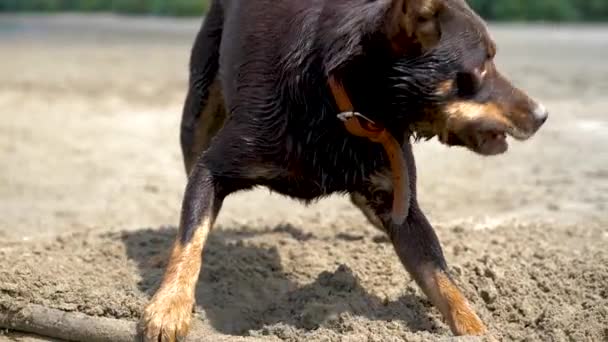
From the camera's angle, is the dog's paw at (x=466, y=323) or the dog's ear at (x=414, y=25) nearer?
the dog's ear at (x=414, y=25)

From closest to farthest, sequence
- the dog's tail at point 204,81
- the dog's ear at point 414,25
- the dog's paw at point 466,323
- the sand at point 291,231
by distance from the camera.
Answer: the dog's ear at point 414,25
the dog's paw at point 466,323
the sand at point 291,231
the dog's tail at point 204,81

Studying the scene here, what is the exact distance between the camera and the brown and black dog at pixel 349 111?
4246 mm

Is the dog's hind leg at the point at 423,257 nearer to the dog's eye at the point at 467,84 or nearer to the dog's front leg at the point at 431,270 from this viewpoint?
the dog's front leg at the point at 431,270

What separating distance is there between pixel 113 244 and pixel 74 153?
220 inches

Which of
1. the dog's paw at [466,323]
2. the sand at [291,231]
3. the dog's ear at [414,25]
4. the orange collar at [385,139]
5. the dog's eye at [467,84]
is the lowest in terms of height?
the sand at [291,231]

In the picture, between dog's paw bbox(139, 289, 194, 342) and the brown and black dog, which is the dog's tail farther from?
dog's paw bbox(139, 289, 194, 342)

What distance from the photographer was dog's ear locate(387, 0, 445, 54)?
4164 mm

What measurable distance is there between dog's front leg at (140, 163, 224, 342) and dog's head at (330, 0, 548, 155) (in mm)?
1107

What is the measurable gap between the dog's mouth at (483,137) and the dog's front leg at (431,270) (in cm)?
76

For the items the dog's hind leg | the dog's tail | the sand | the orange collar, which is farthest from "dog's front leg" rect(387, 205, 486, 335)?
the dog's tail

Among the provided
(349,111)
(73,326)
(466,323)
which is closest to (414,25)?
(349,111)

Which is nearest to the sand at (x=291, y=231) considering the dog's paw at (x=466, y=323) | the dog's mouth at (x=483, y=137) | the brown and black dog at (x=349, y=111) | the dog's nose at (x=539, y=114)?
the dog's paw at (x=466, y=323)

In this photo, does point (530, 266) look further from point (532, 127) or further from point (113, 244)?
point (113, 244)

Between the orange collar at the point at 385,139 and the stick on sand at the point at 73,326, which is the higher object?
the orange collar at the point at 385,139
